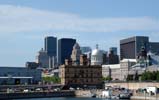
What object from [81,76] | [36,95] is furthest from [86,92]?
[81,76]

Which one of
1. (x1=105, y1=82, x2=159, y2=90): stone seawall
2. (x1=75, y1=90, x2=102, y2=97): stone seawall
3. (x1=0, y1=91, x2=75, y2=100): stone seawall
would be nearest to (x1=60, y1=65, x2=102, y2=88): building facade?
(x1=105, y1=82, x2=159, y2=90): stone seawall

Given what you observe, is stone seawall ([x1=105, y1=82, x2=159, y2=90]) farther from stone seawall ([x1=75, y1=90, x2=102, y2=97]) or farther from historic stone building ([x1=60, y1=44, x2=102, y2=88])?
stone seawall ([x1=75, y1=90, x2=102, y2=97])

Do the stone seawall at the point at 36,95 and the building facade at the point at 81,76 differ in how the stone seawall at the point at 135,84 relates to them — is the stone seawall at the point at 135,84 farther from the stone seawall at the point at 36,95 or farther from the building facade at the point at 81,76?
the stone seawall at the point at 36,95

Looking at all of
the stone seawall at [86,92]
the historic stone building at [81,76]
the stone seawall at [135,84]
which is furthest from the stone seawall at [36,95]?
the historic stone building at [81,76]

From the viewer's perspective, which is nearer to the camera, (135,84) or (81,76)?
(135,84)

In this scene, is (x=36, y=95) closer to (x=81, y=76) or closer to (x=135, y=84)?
(x=135, y=84)

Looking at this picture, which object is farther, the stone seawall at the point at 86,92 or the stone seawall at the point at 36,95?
the stone seawall at the point at 86,92

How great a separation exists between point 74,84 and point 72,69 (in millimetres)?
5481

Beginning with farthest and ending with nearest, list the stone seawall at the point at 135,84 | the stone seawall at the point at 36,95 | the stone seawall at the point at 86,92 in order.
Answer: the stone seawall at the point at 86,92 → the stone seawall at the point at 135,84 → the stone seawall at the point at 36,95

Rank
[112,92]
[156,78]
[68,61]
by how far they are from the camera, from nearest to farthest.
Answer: [112,92] < [156,78] < [68,61]

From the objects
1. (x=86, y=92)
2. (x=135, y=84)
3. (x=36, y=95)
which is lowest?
(x=36, y=95)

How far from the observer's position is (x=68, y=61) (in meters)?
196

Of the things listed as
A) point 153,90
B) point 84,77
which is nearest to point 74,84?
point 84,77

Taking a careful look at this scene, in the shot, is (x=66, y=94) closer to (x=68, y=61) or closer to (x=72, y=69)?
(x=72, y=69)
